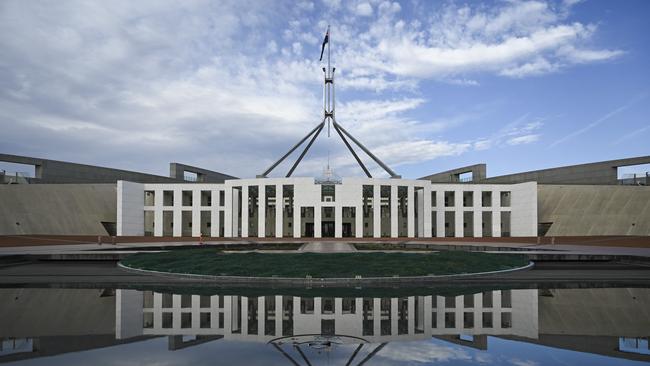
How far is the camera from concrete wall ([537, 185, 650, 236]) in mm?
44531

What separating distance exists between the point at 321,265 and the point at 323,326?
7.93 metres

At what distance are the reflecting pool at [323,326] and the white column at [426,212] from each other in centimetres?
3300

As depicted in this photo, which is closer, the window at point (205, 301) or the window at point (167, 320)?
the window at point (167, 320)

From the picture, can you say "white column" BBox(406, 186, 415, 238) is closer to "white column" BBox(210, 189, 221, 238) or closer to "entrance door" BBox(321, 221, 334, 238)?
"entrance door" BBox(321, 221, 334, 238)

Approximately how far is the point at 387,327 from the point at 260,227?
1466 inches

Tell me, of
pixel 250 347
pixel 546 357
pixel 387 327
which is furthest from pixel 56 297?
pixel 546 357

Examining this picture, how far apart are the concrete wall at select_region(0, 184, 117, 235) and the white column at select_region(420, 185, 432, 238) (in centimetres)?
3321

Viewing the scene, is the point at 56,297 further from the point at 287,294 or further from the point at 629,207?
the point at 629,207

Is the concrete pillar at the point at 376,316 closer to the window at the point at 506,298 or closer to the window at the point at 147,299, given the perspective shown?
the window at the point at 506,298

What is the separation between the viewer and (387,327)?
28.9 ft

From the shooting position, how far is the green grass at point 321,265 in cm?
1542

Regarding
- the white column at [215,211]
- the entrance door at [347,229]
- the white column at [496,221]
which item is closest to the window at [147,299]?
the white column at [215,211]

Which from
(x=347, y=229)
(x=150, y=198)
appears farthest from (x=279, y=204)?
(x=150, y=198)

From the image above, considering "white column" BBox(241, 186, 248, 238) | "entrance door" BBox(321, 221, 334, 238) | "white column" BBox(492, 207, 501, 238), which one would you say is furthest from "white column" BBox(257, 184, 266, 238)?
"white column" BBox(492, 207, 501, 238)
